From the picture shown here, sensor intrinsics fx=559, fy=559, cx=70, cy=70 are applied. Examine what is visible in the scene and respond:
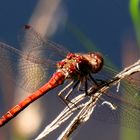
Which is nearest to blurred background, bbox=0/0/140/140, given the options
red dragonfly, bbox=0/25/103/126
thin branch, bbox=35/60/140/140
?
red dragonfly, bbox=0/25/103/126

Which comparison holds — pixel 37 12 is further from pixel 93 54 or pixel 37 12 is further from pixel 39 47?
pixel 93 54

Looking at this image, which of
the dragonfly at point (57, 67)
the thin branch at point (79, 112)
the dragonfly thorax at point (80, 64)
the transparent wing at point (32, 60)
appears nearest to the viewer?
the thin branch at point (79, 112)

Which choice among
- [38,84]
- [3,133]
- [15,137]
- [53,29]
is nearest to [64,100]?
[15,137]

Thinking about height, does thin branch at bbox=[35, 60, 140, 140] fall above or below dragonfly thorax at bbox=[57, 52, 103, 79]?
below

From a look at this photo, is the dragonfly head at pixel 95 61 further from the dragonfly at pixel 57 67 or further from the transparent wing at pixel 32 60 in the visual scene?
the transparent wing at pixel 32 60

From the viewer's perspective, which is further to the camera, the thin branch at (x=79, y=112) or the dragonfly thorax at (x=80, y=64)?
the dragonfly thorax at (x=80, y=64)

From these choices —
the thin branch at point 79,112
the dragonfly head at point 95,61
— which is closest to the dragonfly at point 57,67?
the dragonfly head at point 95,61

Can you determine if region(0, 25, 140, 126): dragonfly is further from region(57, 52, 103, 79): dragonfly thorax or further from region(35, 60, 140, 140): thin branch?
region(35, 60, 140, 140): thin branch
